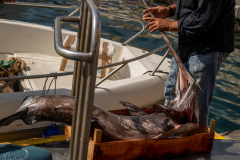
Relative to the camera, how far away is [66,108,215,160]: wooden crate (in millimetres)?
2398

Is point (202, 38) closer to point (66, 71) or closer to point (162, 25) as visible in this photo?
point (162, 25)

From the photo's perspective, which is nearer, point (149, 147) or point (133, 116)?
point (149, 147)

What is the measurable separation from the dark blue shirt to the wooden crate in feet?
2.22

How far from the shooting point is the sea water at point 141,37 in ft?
20.4

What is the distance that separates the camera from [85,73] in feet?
5.10

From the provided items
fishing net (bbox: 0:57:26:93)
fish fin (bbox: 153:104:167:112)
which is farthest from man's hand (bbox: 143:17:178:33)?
fishing net (bbox: 0:57:26:93)

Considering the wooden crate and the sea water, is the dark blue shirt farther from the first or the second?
the sea water

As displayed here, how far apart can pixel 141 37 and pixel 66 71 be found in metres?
5.41

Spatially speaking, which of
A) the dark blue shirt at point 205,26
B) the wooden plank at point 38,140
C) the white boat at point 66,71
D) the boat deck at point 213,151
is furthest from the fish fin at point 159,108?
the white boat at point 66,71

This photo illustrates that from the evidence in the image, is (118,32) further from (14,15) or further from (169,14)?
(169,14)

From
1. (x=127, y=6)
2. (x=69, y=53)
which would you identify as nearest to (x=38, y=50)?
(x=69, y=53)

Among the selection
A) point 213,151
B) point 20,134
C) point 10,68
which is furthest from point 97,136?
point 10,68

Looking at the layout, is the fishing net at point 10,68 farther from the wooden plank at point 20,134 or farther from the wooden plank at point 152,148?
the wooden plank at point 152,148

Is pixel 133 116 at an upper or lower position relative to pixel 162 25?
lower
